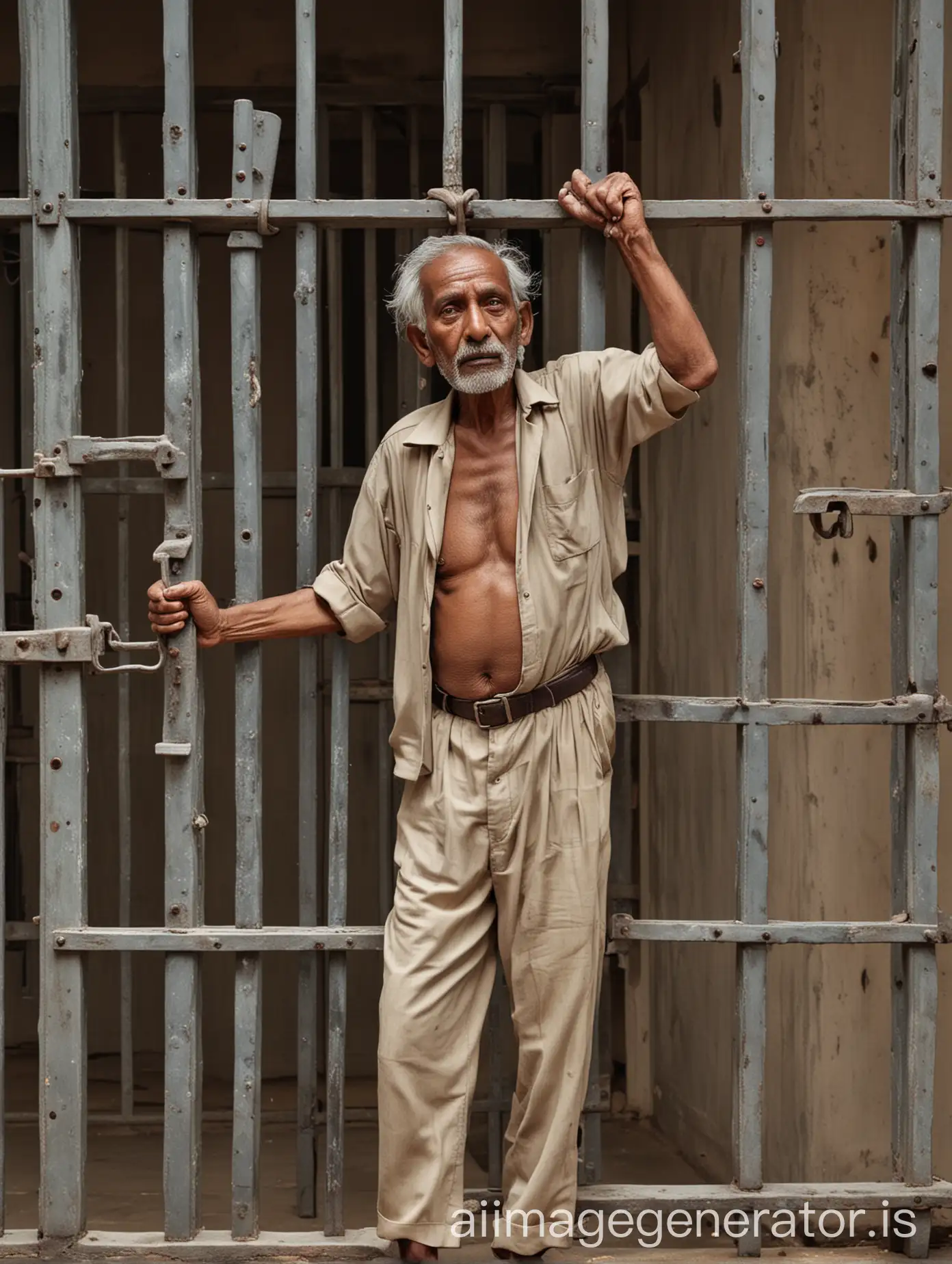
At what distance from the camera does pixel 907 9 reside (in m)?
3.52

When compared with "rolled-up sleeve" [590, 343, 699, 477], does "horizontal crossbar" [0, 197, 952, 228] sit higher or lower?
higher

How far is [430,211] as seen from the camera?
11.2 ft

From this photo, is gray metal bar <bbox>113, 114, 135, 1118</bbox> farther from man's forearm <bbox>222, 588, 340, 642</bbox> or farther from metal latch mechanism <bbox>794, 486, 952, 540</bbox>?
metal latch mechanism <bbox>794, 486, 952, 540</bbox>

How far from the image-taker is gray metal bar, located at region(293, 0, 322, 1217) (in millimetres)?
3391

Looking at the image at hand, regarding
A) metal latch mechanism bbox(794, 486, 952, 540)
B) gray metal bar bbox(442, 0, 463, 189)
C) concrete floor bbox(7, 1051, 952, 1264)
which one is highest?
gray metal bar bbox(442, 0, 463, 189)

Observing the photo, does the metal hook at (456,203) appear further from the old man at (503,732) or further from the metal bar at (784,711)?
the metal bar at (784,711)

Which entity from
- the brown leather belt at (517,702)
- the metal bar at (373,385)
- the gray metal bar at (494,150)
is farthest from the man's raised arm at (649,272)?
the metal bar at (373,385)

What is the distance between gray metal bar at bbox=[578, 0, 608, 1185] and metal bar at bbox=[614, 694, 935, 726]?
665mm

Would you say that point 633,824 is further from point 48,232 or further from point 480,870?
point 48,232

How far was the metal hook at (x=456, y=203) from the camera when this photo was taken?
133 inches

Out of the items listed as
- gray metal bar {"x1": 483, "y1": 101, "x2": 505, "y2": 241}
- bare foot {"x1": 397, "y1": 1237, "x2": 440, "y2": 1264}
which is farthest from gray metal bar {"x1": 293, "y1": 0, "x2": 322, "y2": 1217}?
gray metal bar {"x1": 483, "y1": 101, "x2": 505, "y2": 241}

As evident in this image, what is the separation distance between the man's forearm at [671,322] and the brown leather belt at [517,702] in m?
0.63

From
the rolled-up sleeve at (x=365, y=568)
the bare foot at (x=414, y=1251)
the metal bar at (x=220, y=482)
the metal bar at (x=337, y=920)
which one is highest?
the metal bar at (x=220, y=482)

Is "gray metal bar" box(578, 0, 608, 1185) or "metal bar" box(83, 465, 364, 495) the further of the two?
"metal bar" box(83, 465, 364, 495)
